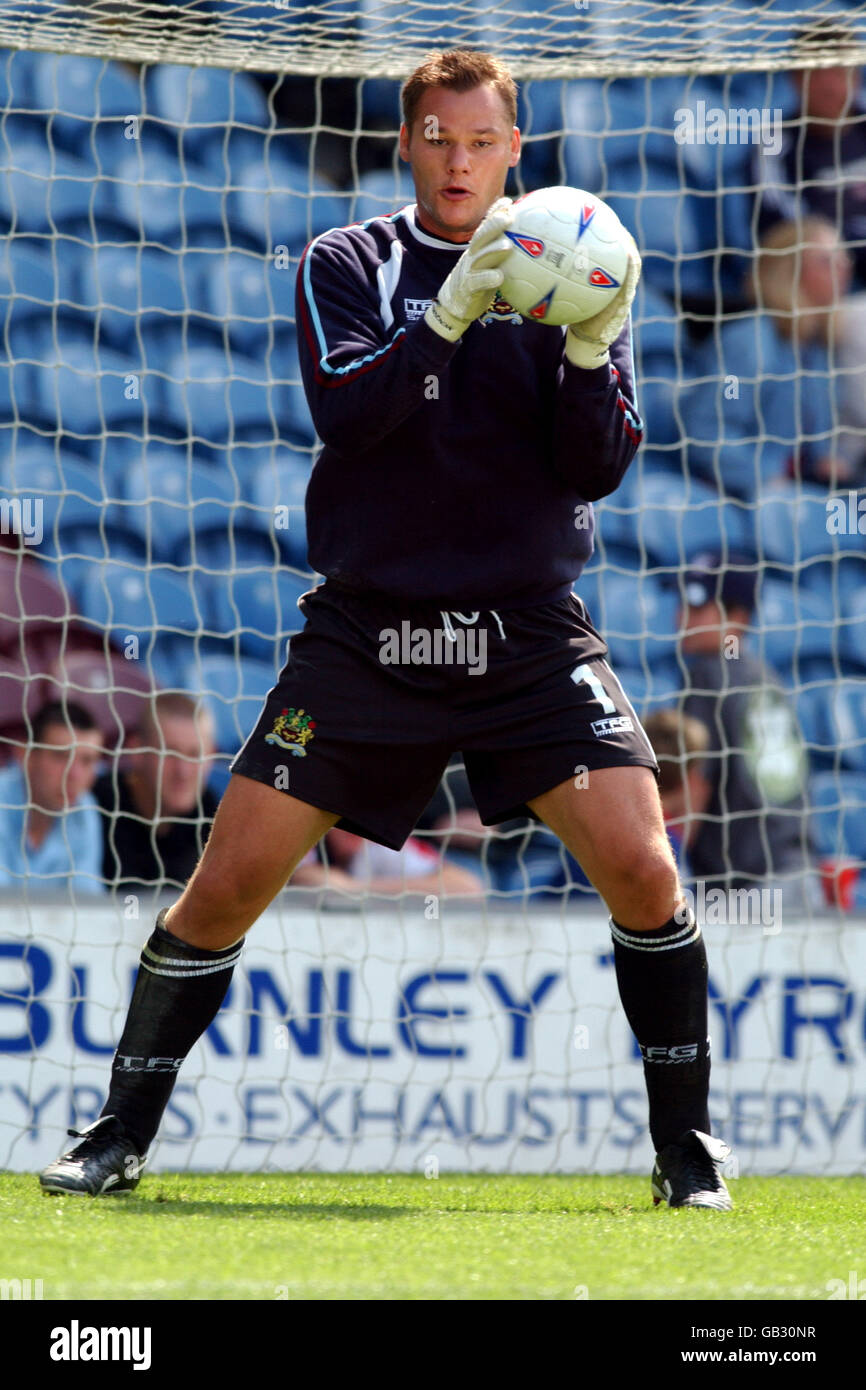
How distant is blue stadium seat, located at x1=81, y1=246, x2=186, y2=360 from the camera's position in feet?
18.8

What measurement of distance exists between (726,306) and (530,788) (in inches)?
164

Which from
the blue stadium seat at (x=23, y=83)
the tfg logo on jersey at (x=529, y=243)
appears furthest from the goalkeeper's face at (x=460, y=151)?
the blue stadium seat at (x=23, y=83)

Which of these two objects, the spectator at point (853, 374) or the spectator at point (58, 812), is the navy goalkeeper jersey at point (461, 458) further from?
the spectator at point (853, 374)

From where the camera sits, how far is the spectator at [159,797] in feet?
15.7

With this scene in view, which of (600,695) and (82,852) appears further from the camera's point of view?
(82,852)

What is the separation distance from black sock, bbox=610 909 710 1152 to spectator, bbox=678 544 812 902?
92.6 inches

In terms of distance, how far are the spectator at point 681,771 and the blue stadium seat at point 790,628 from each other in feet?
1.93

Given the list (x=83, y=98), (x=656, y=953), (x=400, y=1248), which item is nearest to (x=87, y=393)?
(x=83, y=98)

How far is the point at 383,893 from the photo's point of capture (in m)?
4.44

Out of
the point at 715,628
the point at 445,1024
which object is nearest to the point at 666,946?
the point at 445,1024

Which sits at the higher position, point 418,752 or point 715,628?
point 715,628

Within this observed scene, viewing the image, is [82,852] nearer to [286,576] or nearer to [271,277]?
[286,576]

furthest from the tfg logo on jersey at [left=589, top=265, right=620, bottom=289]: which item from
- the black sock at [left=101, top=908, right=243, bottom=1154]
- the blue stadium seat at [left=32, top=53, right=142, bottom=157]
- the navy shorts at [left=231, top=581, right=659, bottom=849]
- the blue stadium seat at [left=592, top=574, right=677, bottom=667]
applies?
the blue stadium seat at [left=32, top=53, right=142, bottom=157]
